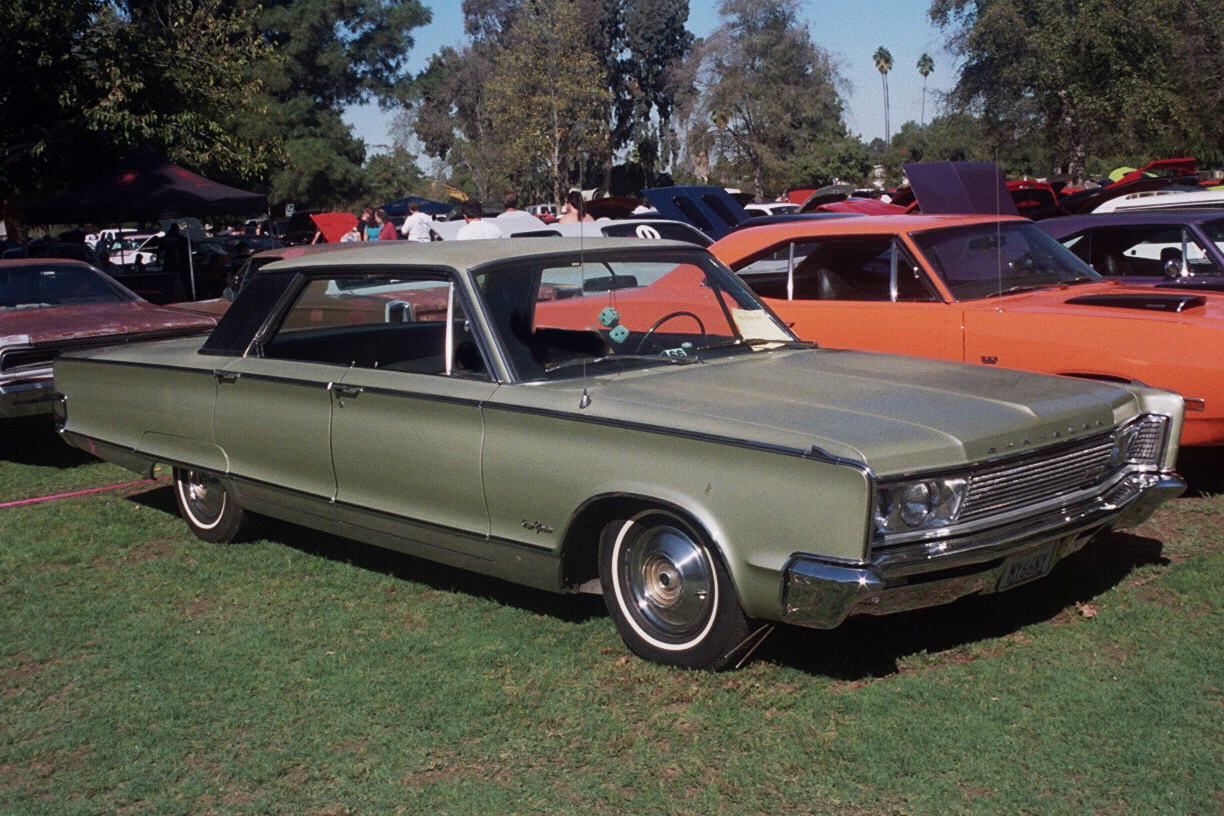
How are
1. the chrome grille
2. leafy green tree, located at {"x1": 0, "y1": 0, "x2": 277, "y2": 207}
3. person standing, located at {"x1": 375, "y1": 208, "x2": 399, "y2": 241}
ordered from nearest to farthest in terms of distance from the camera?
1. the chrome grille
2. leafy green tree, located at {"x1": 0, "y1": 0, "x2": 277, "y2": 207}
3. person standing, located at {"x1": 375, "y1": 208, "x2": 399, "y2": 241}

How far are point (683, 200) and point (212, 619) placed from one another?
1319 centimetres

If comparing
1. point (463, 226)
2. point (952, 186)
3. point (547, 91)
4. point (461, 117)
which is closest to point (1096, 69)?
point (547, 91)

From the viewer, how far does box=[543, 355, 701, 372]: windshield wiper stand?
4734 mm

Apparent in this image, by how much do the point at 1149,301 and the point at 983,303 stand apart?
2.80 feet

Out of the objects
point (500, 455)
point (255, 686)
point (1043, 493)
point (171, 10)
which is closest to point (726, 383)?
point (500, 455)

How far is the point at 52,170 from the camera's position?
1803cm

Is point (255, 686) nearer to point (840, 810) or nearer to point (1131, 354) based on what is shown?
point (840, 810)

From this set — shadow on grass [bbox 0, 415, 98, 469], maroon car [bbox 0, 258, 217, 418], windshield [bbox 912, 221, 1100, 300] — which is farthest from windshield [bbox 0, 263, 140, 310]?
windshield [bbox 912, 221, 1100, 300]

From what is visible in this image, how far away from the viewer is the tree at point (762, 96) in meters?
49.3

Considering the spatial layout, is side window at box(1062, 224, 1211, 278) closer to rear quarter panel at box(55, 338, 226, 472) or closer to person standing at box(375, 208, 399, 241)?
rear quarter panel at box(55, 338, 226, 472)

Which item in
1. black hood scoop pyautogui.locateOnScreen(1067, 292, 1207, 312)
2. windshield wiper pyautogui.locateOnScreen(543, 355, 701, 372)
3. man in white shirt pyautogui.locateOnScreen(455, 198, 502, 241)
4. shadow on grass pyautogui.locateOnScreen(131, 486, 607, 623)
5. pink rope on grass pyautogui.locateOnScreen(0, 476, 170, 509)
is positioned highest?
man in white shirt pyautogui.locateOnScreen(455, 198, 502, 241)

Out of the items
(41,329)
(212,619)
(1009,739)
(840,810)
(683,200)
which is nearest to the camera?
(840,810)

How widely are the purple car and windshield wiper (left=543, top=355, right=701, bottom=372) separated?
442 cm

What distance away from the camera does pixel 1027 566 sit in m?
4.12
